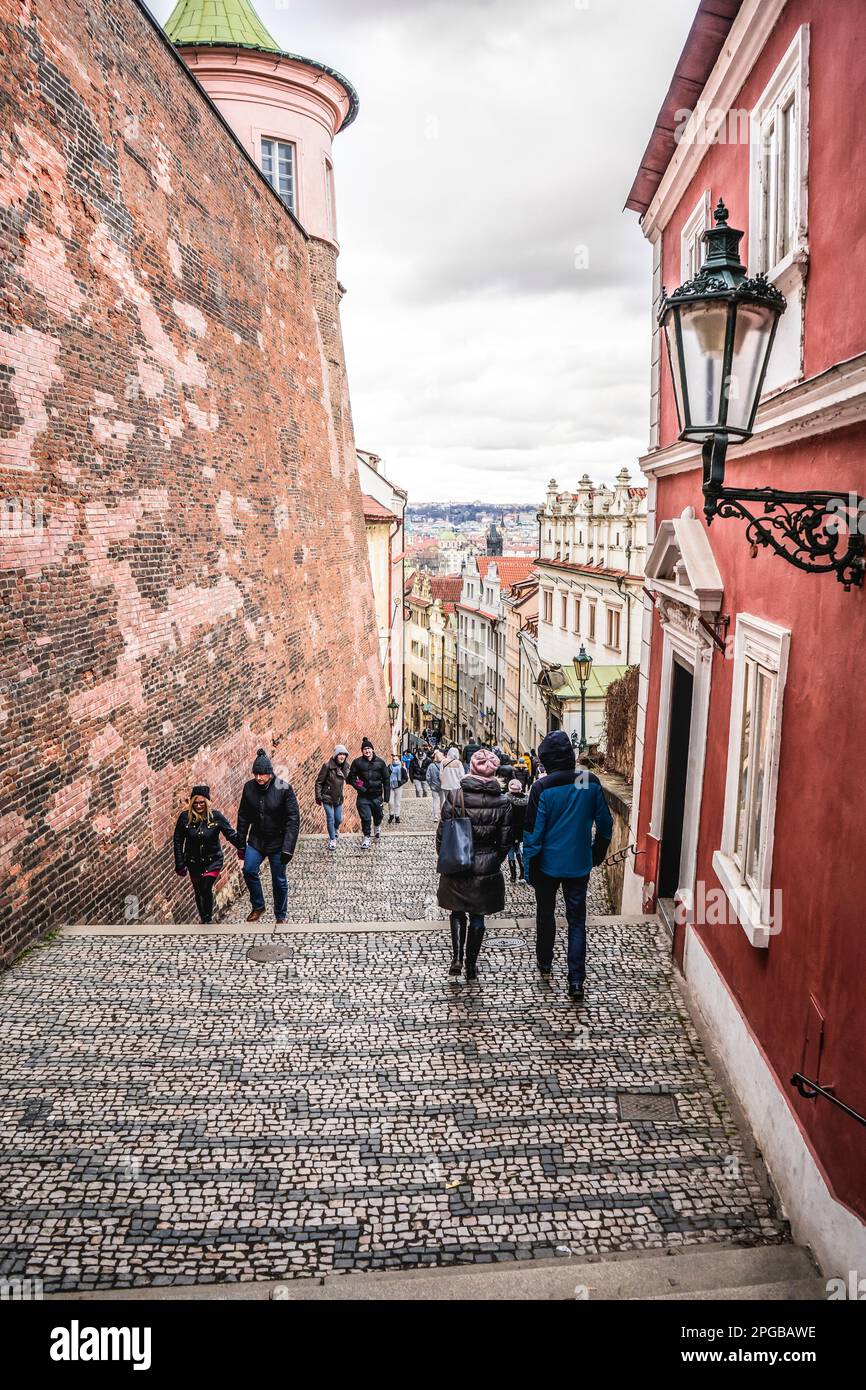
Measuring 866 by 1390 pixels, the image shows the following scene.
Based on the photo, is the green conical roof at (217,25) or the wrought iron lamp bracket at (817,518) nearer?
the wrought iron lamp bracket at (817,518)

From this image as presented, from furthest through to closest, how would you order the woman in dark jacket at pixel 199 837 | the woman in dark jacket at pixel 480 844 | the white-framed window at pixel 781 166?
the woman in dark jacket at pixel 199 837
the woman in dark jacket at pixel 480 844
the white-framed window at pixel 781 166

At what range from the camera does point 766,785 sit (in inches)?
196

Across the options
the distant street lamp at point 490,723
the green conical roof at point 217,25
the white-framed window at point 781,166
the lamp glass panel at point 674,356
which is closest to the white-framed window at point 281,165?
the green conical roof at point 217,25

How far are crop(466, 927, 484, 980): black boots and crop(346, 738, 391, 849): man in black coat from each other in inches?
247

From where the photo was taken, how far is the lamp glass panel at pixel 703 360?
12.4 ft

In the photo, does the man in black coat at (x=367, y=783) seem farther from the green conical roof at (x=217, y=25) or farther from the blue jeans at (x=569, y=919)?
the green conical roof at (x=217, y=25)

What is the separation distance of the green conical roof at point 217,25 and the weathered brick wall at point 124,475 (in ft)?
20.5

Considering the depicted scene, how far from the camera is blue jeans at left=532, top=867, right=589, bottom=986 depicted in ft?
20.4

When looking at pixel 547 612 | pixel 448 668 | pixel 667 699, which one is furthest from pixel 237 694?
pixel 448 668

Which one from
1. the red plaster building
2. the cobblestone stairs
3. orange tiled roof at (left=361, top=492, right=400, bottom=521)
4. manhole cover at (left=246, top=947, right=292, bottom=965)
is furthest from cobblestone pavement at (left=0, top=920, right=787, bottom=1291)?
orange tiled roof at (left=361, top=492, right=400, bottom=521)

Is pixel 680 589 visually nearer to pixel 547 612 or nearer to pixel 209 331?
pixel 209 331

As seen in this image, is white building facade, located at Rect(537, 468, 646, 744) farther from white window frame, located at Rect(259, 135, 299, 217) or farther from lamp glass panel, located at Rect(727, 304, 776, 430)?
lamp glass panel, located at Rect(727, 304, 776, 430)

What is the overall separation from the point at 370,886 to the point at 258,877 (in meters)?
2.26

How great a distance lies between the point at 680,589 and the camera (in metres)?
7.42
